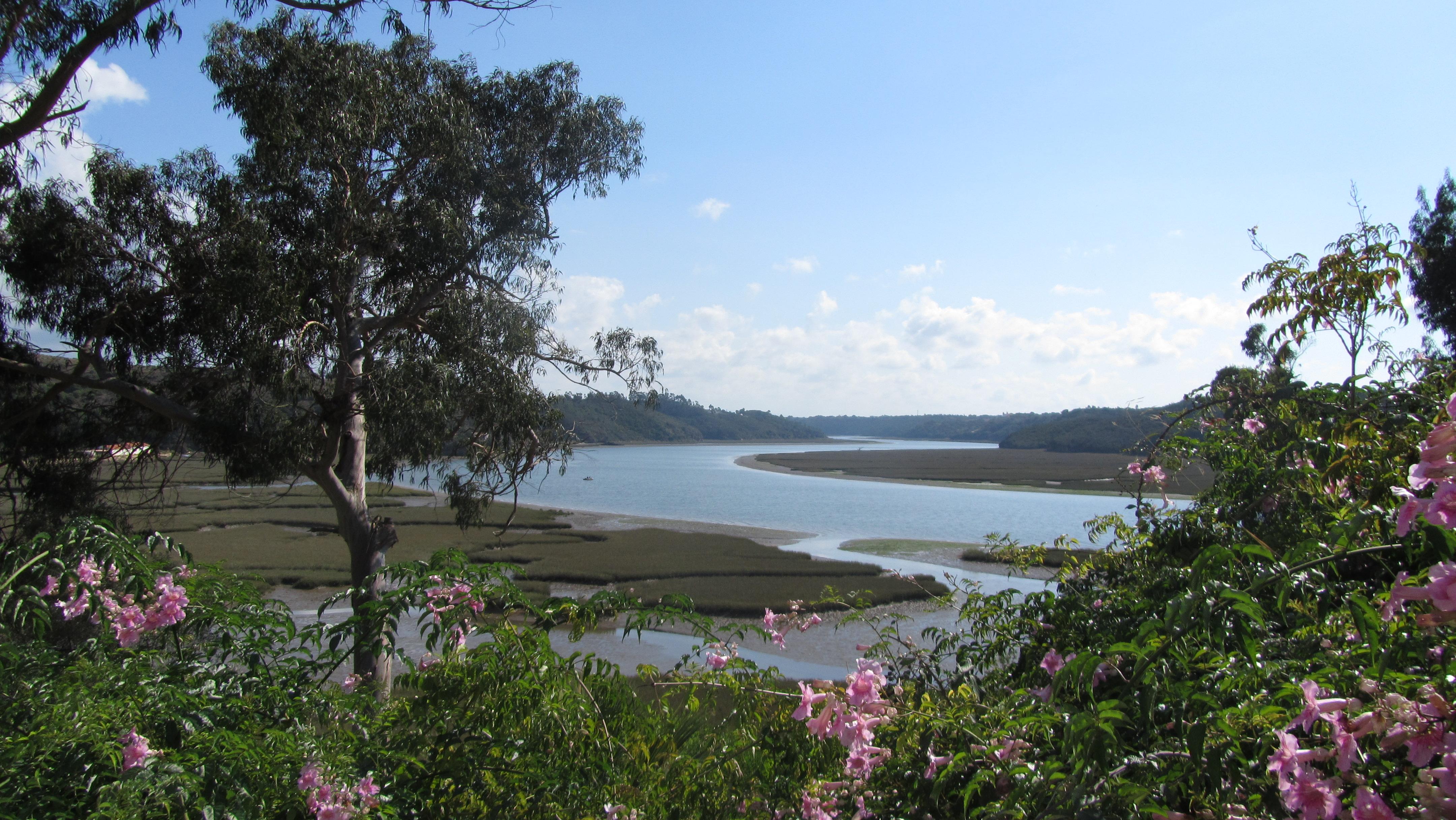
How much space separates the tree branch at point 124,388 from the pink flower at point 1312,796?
933 cm

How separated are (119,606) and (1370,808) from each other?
306cm

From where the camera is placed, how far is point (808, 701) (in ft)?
5.98

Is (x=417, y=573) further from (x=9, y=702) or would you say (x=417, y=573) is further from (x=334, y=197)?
(x=334, y=197)

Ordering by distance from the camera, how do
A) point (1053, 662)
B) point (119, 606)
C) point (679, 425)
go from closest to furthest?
point (1053, 662)
point (119, 606)
point (679, 425)

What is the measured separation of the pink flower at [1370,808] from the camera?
0.88m

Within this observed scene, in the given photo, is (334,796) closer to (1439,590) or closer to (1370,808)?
(1370,808)

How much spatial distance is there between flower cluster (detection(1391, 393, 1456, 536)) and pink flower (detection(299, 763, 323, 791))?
1.87 meters

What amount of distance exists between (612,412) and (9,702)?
285 feet

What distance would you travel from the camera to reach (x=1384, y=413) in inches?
90.2

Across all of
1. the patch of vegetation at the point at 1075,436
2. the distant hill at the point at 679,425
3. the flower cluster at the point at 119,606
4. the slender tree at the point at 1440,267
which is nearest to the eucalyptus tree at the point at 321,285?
the flower cluster at the point at 119,606

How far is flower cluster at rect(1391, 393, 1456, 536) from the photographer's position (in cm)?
79

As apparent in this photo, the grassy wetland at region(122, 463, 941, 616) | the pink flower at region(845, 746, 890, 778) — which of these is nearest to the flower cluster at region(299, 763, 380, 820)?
the pink flower at region(845, 746, 890, 778)

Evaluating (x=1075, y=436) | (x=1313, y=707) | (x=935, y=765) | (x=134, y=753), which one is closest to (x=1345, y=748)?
(x=1313, y=707)

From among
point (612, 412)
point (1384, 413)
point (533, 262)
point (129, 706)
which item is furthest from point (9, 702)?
point (612, 412)
